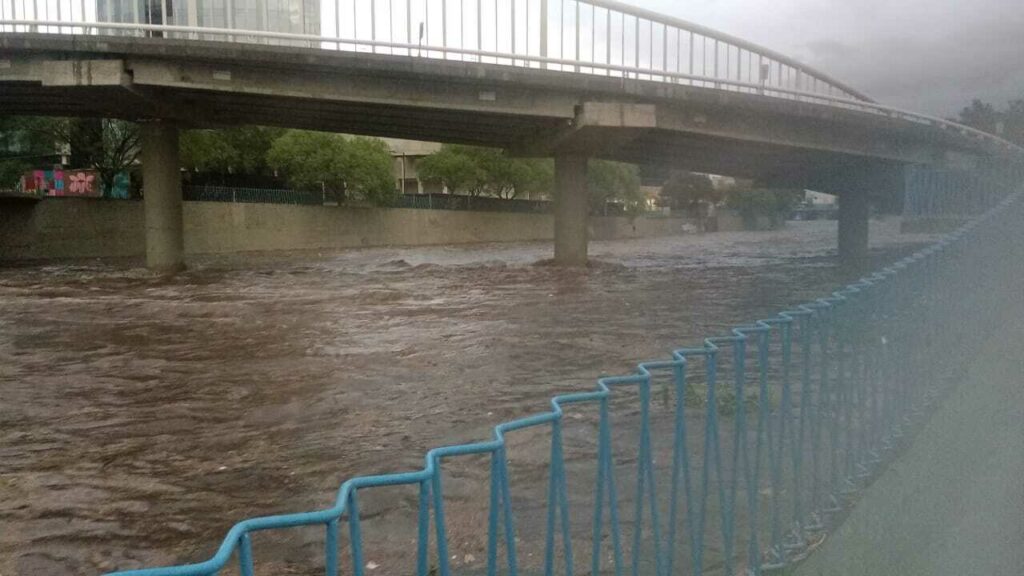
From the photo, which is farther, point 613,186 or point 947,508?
point 613,186

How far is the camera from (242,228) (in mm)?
43344

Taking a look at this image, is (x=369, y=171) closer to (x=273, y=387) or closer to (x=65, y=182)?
(x=65, y=182)

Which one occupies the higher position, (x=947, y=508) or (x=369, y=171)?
(x=369, y=171)

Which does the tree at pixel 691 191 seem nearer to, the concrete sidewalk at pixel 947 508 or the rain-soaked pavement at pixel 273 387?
the rain-soaked pavement at pixel 273 387

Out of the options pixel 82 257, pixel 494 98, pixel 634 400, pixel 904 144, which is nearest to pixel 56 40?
pixel 494 98

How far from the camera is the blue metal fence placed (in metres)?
3.39

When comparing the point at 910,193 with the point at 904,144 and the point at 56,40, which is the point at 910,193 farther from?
the point at 56,40

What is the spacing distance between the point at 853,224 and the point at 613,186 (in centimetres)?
2616

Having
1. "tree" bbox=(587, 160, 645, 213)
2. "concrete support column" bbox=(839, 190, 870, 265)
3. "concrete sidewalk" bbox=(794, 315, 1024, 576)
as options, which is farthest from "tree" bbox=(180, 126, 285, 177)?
"concrete sidewalk" bbox=(794, 315, 1024, 576)

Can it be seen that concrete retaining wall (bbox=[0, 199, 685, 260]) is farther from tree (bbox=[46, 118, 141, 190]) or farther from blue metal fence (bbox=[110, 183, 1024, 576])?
blue metal fence (bbox=[110, 183, 1024, 576])

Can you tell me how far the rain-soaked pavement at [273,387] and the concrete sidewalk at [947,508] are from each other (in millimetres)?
2009

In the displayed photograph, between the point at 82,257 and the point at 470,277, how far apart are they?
18.2 meters

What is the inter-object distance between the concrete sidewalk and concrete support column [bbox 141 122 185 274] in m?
27.4

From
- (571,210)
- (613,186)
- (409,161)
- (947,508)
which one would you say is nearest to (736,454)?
(947,508)
